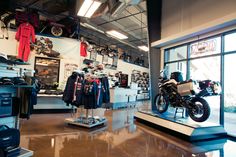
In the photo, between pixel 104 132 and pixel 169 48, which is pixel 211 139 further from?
pixel 169 48

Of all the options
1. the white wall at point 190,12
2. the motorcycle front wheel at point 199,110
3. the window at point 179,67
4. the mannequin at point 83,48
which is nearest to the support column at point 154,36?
the white wall at point 190,12

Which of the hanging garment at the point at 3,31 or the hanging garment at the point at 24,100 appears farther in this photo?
the hanging garment at the point at 3,31

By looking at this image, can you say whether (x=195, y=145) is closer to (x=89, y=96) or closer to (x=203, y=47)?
(x=89, y=96)

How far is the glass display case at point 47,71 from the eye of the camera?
696cm

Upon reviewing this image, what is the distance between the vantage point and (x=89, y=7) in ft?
18.8

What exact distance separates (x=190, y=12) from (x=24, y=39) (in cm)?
570

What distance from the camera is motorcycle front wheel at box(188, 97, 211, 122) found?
4424 mm

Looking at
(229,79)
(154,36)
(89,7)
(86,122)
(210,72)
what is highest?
(89,7)

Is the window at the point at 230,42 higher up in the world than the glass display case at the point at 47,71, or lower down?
higher up

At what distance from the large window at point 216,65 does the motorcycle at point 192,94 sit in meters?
0.68

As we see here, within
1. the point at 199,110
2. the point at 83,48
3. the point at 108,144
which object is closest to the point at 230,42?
the point at 199,110

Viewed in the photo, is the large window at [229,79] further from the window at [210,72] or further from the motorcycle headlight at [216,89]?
the motorcycle headlight at [216,89]

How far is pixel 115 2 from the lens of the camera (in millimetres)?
5762

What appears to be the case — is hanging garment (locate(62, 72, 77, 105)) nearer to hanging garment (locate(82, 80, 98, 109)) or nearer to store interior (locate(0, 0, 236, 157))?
store interior (locate(0, 0, 236, 157))
